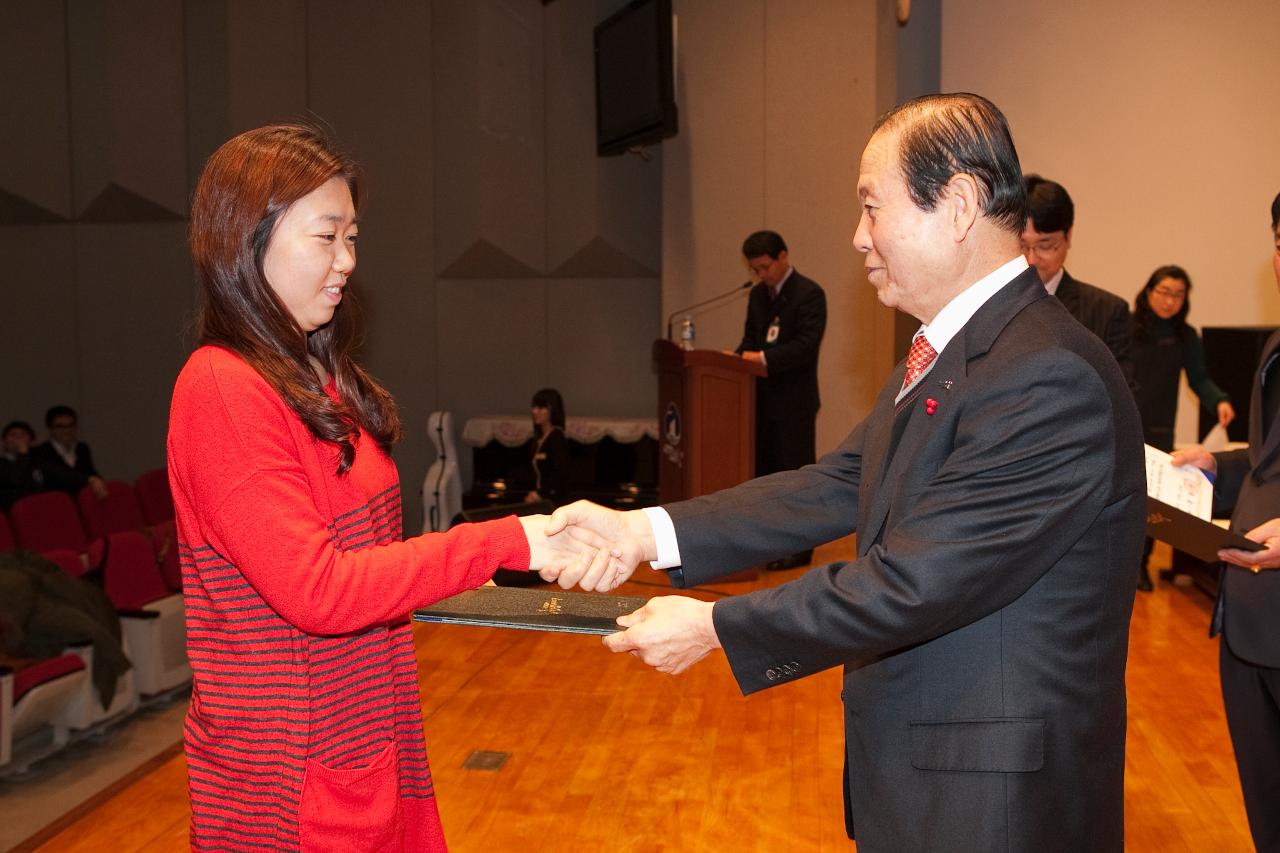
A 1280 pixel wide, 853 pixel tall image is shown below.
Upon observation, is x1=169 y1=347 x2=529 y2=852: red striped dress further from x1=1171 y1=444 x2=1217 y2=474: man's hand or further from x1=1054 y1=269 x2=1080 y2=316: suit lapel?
x1=1054 y1=269 x2=1080 y2=316: suit lapel

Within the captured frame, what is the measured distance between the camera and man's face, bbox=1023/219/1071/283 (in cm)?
361

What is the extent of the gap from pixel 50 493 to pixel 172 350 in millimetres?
2973

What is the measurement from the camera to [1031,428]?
1.39 m

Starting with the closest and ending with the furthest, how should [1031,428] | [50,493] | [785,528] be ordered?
[1031,428]
[785,528]
[50,493]

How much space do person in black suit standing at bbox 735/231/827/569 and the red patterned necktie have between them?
13.0 ft

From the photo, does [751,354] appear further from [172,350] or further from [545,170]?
[172,350]

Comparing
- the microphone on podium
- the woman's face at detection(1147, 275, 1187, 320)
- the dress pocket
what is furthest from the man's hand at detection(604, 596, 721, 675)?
the microphone on podium

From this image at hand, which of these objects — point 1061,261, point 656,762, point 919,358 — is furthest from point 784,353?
point 919,358

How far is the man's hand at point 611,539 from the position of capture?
194cm

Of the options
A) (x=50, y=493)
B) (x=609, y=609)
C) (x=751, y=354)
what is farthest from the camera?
(x=50, y=493)

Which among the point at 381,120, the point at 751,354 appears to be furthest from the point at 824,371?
the point at 381,120

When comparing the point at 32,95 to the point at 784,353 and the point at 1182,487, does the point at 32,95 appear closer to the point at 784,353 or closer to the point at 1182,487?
the point at 784,353

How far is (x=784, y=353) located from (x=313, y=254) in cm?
417

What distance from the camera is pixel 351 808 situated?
146cm
